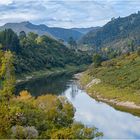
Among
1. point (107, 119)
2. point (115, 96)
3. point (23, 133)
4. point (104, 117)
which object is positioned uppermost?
point (23, 133)

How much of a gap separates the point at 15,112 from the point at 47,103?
3004 centimetres

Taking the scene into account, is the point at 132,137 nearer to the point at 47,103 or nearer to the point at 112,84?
the point at 47,103

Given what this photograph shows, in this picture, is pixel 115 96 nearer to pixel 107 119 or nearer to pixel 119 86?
pixel 119 86

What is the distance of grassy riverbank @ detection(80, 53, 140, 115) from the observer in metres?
136

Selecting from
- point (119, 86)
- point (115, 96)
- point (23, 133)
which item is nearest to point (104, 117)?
point (115, 96)

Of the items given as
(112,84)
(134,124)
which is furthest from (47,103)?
(112,84)

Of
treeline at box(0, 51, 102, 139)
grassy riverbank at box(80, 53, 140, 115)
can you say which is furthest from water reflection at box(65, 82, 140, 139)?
treeline at box(0, 51, 102, 139)

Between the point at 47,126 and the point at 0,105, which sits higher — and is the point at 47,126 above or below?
below

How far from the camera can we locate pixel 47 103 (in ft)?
291

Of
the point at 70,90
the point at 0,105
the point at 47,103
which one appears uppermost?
the point at 0,105

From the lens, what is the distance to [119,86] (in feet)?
522

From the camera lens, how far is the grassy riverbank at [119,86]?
136125 mm

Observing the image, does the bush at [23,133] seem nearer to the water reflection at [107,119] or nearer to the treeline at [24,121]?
the treeline at [24,121]

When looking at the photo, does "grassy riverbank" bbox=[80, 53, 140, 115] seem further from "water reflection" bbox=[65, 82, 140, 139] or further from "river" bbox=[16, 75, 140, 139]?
"water reflection" bbox=[65, 82, 140, 139]
